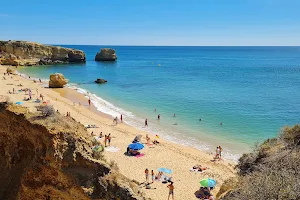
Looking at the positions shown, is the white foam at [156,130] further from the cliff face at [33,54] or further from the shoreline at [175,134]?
the cliff face at [33,54]

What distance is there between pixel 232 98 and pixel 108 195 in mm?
37040

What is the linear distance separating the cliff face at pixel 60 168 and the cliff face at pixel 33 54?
243 feet

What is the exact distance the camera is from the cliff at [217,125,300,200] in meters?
7.49

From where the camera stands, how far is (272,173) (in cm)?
933

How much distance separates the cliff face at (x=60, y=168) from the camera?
7.36m

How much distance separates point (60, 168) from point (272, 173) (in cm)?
672

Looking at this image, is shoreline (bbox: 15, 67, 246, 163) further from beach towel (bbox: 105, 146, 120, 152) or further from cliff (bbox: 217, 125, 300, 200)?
cliff (bbox: 217, 125, 300, 200)

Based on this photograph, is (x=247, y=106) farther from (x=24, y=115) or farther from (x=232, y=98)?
(x=24, y=115)

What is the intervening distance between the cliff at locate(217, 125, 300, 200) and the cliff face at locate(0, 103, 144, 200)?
11.1 feet

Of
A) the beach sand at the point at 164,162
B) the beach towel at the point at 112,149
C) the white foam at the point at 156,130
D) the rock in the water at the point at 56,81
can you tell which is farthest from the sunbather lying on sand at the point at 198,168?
the rock in the water at the point at 56,81

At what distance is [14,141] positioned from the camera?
8828mm

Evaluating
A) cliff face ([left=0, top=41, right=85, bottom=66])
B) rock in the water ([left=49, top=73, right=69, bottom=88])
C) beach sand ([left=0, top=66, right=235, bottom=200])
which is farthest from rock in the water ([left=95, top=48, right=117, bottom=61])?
beach sand ([left=0, top=66, right=235, bottom=200])

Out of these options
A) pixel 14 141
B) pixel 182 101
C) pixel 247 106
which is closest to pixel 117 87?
pixel 182 101

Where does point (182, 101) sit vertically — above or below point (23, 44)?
below
